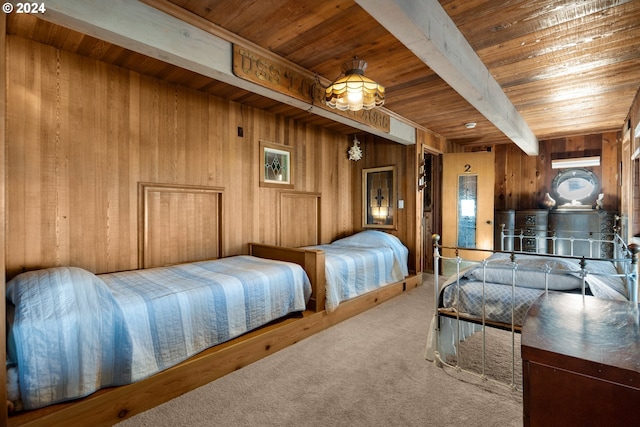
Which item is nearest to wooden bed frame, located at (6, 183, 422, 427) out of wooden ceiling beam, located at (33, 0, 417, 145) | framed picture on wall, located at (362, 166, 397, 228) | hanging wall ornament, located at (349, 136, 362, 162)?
framed picture on wall, located at (362, 166, 397, 228)

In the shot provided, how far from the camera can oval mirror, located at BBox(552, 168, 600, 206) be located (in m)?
5.09

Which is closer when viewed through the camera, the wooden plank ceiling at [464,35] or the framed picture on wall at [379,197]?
the wooden plank ceiling at [464,35]

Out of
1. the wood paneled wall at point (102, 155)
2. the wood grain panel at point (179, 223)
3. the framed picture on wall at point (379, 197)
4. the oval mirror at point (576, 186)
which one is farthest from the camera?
the oval mirror at point (576, 186)

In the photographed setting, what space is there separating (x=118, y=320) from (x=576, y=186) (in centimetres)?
650

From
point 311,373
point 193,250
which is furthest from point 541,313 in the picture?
point 193,250

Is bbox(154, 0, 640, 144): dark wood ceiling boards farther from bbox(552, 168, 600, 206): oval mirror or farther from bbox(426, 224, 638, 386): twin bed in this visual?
bbox(552, 168, 600, 206): oval mirror

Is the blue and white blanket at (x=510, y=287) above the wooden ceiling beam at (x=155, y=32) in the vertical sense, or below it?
below

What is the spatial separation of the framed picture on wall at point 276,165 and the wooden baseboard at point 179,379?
1.77 m

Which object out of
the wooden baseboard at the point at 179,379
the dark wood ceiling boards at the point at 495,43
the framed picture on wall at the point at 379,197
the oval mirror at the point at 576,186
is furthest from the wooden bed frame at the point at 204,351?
the oval mirror at the point at 576,186

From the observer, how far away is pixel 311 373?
2139mm

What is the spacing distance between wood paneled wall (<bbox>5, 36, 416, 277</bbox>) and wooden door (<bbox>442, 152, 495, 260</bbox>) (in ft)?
10.5

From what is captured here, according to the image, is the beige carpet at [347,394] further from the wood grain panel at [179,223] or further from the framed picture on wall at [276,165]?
the framed picture on wall at [276,165]

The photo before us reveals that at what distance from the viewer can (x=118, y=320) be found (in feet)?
5.63

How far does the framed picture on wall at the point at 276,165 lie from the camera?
12.5 ft
